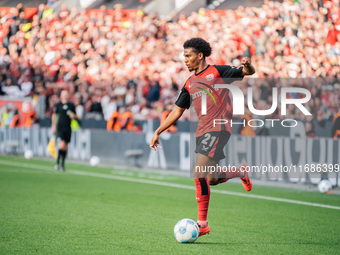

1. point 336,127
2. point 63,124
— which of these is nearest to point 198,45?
point 336,127

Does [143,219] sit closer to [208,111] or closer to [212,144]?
[212,144]

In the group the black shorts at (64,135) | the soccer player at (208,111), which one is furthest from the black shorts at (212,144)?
the black shorts at (64,135)

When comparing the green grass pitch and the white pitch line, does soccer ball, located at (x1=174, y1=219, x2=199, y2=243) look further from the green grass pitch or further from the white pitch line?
the white pitch line

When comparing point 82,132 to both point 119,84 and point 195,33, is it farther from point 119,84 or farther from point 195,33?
point 195,33

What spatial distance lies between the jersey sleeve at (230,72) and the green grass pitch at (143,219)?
74.3 inches

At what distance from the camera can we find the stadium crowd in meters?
18.5

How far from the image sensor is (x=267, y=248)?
690cm

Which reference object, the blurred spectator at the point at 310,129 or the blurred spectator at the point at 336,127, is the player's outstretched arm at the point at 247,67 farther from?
the blurred spectator at the point at 310,129

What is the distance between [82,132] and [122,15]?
411 inches

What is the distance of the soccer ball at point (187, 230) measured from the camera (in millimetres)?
7035

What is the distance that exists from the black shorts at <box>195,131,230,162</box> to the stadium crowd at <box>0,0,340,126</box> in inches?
309

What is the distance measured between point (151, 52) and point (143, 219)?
17.5 meters

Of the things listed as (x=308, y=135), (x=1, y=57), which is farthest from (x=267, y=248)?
(x=1, y=57)

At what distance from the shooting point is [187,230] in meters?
7.04
